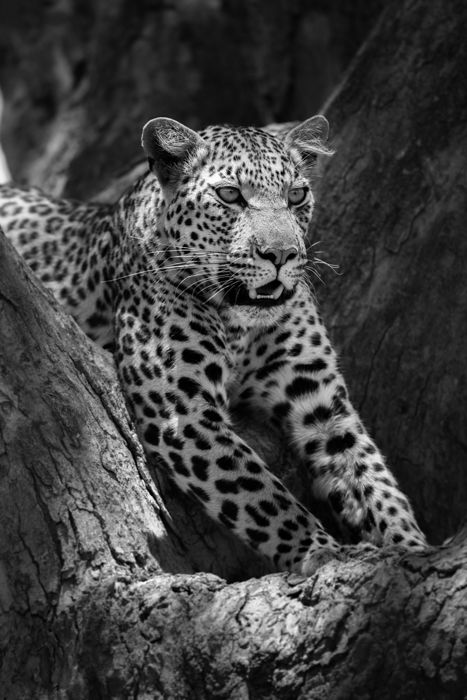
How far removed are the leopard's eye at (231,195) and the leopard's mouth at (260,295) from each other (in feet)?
1.50

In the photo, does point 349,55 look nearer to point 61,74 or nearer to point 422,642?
point 61,74

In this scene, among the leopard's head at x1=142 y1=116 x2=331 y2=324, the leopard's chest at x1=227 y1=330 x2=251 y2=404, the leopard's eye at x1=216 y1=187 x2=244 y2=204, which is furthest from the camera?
the leopard's chest at x1=227 y1=330 x2=251 y2=404

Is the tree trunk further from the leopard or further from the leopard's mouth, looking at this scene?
the leopard's mouth

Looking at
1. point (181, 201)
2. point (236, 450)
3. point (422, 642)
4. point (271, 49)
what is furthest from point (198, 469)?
point (271, 49)

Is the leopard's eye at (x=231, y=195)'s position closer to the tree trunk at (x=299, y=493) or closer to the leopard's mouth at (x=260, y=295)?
the leopard's mouth at (x=260, y=295)

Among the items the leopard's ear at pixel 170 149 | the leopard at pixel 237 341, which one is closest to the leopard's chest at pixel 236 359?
the leopard at pixel 237 341

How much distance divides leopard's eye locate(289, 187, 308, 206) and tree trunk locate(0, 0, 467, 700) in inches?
28.8

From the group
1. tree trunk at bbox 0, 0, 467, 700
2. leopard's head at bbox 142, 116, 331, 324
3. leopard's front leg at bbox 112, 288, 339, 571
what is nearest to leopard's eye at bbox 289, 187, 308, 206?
leopard's head at bbox 142, 116, 331, 324

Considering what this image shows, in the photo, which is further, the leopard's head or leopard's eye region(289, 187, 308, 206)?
leopard's eye region(289, 187, 308, 206)

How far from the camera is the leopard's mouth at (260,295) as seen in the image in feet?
22.9

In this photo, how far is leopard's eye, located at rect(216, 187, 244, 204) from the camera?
7113 millimetres

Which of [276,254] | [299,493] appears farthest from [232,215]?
[299,493]

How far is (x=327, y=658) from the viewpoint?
5.07 m

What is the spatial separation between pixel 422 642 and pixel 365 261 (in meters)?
3.51
